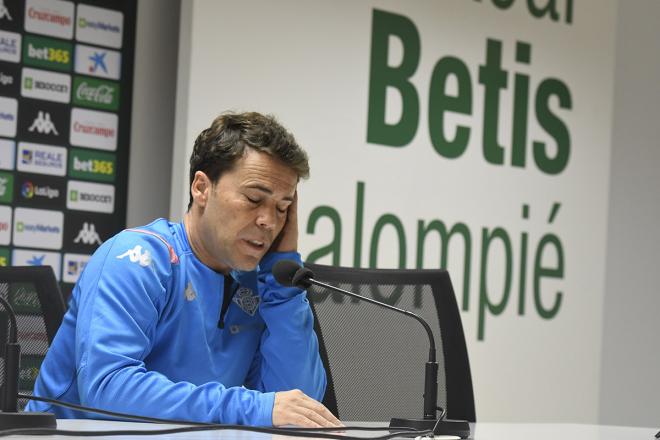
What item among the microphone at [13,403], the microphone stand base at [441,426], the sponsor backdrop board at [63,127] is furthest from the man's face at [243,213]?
the sponsor backdrop board at [63,127]

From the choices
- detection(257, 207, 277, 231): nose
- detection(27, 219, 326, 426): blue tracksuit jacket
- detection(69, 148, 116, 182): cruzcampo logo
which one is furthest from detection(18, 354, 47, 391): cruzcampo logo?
detection(69, 148, 116, 182): cruzcampo logo

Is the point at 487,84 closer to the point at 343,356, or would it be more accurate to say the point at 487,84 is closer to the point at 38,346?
the point at 343,356

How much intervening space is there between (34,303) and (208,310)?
38 cm

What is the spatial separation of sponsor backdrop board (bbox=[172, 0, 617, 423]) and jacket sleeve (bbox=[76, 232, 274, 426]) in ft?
5.38

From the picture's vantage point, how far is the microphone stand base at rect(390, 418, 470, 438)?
63.3 inches

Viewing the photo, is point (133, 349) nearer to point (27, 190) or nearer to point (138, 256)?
point (138, 256)

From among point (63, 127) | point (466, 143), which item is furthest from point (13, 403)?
point (466, 143)

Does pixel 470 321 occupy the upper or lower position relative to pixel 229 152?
lower

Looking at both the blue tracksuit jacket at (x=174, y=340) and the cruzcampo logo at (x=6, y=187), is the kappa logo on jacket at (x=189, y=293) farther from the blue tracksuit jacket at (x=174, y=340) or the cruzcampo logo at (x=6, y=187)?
the cruzcampo logo at (x=6, y=187)

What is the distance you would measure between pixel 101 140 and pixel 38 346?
1625 mm

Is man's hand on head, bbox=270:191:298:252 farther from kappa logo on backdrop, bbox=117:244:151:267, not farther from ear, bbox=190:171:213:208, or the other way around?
kappa logo on backdrop, bbox=117:244:151:267

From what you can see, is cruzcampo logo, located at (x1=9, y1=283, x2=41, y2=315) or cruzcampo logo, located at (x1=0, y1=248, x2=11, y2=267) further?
cruzcampo logo, located at (x1=0, y1=248, x2=11, y2=267)

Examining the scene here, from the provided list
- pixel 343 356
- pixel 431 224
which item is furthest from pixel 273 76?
pixel 343 356

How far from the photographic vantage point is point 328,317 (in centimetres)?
227
